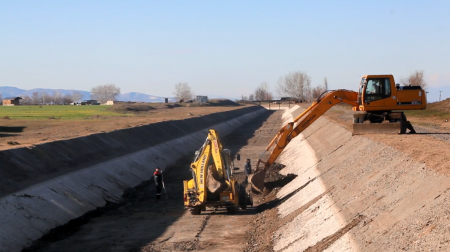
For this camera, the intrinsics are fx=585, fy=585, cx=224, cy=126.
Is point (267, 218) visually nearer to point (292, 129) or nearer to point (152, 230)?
point (152, 230)

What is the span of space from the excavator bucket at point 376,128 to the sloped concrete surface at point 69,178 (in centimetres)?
1259

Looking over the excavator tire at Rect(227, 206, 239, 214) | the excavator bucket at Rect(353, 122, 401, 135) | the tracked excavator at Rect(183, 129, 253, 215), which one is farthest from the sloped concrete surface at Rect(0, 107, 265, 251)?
the excavator bucket at Rect(353, 122, 401, 135)

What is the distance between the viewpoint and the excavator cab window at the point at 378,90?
29.1 m

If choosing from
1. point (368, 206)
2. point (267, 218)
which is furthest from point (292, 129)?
point (368, 206)

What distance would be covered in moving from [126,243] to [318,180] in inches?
313

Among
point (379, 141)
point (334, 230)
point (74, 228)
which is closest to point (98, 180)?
point (74, 228)

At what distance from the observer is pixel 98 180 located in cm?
2941

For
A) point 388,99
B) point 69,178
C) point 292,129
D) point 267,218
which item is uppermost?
point 388,99

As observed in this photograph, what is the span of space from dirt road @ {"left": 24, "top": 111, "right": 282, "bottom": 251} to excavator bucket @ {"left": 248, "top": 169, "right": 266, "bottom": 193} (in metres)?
0.59

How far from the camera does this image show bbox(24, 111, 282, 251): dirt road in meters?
18.9

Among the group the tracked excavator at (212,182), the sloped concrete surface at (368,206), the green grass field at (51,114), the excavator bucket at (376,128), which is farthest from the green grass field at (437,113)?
the green grass field at (51,114)

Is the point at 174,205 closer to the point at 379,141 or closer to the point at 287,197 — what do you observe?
the point at 287,197

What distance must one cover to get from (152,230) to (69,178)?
7.54 meters

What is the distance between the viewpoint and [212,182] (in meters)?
22.2
